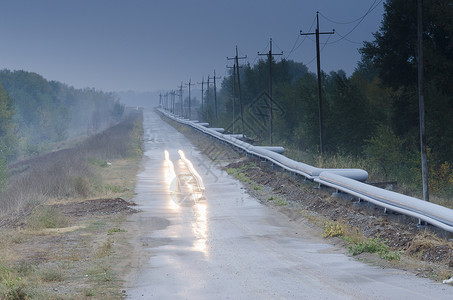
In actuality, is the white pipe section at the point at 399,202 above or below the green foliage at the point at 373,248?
above

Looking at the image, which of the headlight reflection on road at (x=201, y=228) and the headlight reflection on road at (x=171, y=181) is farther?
the headlight reflection on road at (x=171, y=181)

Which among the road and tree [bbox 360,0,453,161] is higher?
tree [bbox 360,0,453,161]

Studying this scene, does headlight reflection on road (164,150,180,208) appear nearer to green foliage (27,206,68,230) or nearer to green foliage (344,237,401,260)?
green foliage (27,206,68,230)

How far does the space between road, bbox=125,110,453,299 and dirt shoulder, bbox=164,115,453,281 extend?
0.39m

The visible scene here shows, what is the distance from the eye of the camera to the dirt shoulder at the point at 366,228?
1049cm

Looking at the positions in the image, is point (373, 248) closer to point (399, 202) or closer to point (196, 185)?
point (399, 202)

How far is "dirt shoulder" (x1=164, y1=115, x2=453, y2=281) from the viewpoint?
1049cm

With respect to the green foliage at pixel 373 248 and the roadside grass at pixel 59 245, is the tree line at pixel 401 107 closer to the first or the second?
the roadside grass at pixel 59 245

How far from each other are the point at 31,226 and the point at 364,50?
1279 inches

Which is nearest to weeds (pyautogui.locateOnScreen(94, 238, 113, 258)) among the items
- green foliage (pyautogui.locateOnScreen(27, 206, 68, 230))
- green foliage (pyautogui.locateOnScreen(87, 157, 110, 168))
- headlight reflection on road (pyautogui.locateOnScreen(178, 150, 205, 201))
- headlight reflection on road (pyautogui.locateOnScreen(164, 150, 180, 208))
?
green foliage (pyautogui.locateOnScreen(27, 206, 68, 230))

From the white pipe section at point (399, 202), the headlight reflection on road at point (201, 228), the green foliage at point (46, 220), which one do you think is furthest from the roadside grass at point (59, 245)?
the white pipe section at point (399, 202)

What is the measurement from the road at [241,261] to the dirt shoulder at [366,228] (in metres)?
0.39

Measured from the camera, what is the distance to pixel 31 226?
15164mm

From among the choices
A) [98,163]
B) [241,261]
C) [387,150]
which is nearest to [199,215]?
[241,261]
